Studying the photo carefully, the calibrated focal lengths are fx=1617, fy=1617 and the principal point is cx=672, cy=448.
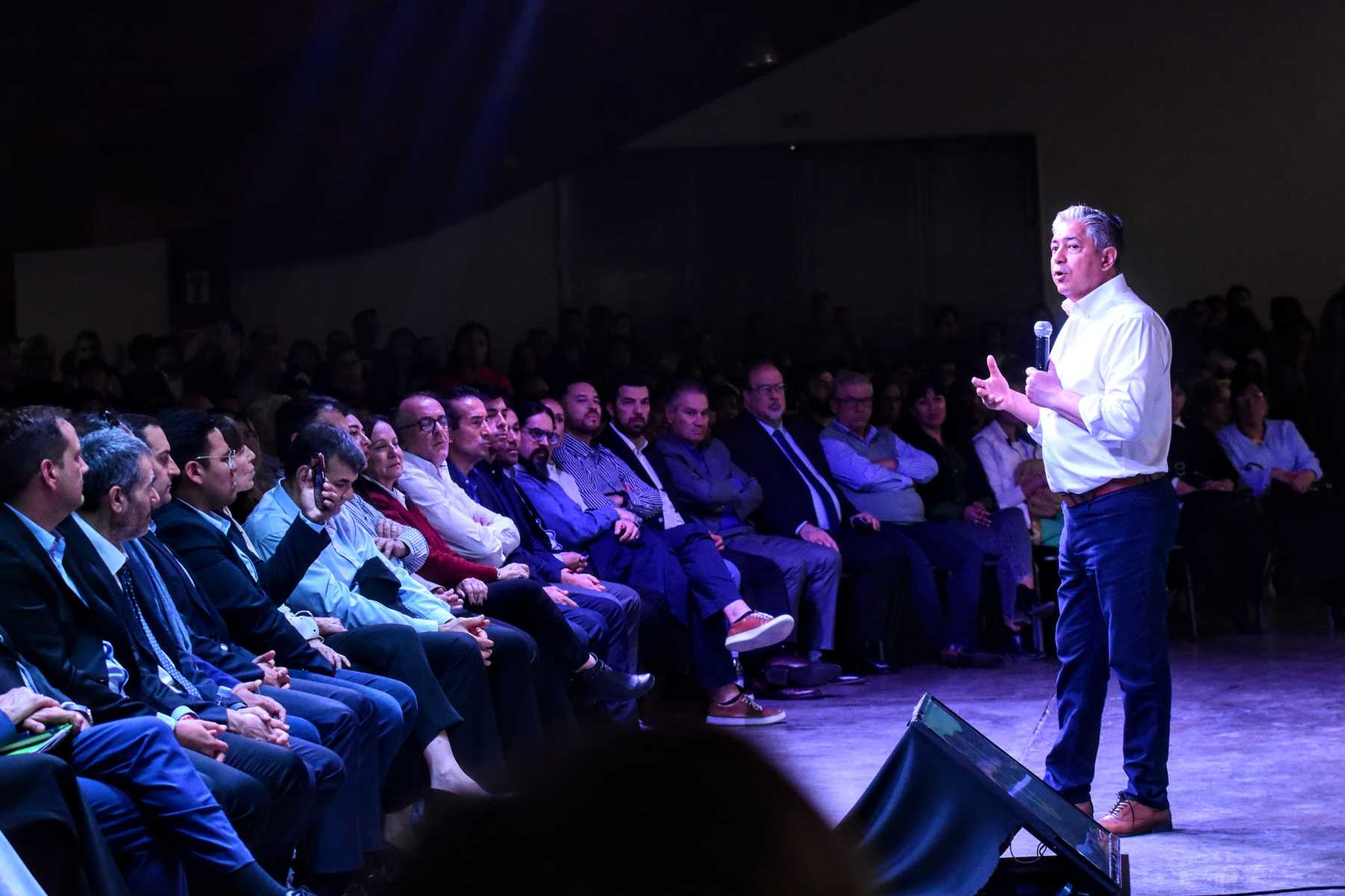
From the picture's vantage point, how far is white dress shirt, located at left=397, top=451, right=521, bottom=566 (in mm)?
4926

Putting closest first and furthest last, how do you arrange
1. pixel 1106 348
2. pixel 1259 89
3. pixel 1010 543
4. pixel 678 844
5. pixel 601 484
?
1. pixel 678 844
2. pixel 1106 348
3. pixel 601 484
4. pixel 1010 543
5. pixel 1259 89

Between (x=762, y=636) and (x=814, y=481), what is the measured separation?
1213 mm

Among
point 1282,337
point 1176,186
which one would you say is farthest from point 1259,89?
point 1282,337

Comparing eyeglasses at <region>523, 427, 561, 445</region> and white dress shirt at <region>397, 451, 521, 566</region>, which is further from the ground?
eyeglasses at <region>523, 427, 561, 445</region>

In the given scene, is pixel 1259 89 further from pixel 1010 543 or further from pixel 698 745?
pixel 698 745

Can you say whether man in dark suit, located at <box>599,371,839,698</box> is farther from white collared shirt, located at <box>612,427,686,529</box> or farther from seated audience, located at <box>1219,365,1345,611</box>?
→ seated audience, located at <box>1219,365,1345,611</box>

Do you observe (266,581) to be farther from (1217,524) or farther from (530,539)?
(1217,524)

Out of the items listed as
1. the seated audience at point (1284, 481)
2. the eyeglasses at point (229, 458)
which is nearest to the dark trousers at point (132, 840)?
the eyeglasses at point (229, 458)

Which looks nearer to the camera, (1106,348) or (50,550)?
(50,550)

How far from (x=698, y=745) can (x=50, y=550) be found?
7.92 feet

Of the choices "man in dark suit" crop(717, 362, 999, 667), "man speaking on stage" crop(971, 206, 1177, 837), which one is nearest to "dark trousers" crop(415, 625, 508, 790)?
"man speaking on stage" crop(971, 206, 1177, 837)

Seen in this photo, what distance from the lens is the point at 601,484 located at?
5984 mm

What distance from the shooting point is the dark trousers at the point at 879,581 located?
6.55 metres

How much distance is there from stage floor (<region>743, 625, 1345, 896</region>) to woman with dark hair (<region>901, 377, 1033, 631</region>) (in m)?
0.44
